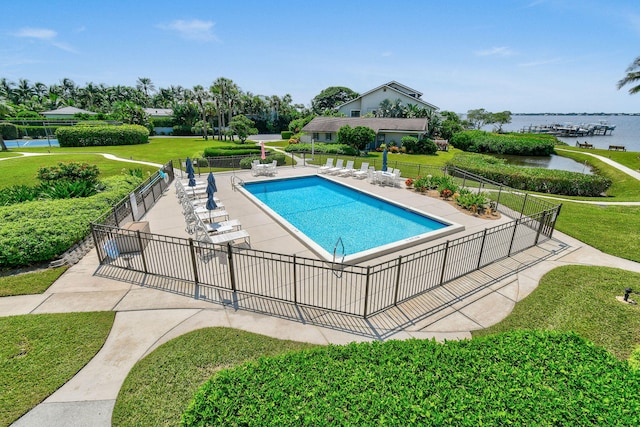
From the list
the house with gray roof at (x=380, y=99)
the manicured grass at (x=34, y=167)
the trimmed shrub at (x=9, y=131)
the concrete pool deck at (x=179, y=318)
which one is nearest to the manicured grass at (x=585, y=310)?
the concrete pool deck at (x=179, y=318)

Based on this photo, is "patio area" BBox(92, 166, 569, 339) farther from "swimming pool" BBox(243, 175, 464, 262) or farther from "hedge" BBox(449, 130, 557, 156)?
"hedge" BBox(449, 130, 557, 156)

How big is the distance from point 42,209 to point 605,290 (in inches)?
684

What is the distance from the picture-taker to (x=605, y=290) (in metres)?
7.62

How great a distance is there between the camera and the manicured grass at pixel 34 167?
64.8ft

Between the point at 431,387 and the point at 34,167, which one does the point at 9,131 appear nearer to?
the point at 34,167

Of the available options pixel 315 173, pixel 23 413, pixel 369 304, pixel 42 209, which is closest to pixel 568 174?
pixel 315 173

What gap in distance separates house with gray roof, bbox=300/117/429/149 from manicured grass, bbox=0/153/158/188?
69.4 ft

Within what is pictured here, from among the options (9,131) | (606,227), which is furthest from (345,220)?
(9,131)

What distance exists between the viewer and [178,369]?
16.9ft

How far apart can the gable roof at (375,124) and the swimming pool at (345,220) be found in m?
22.7

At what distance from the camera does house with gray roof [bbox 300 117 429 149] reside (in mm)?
38469

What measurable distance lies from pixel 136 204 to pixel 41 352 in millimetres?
7756

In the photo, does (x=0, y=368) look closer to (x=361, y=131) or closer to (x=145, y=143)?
(x=361, y=131)

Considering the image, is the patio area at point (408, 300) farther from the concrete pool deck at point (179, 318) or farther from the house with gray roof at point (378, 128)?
the house with gray roof at point (378, 128)
